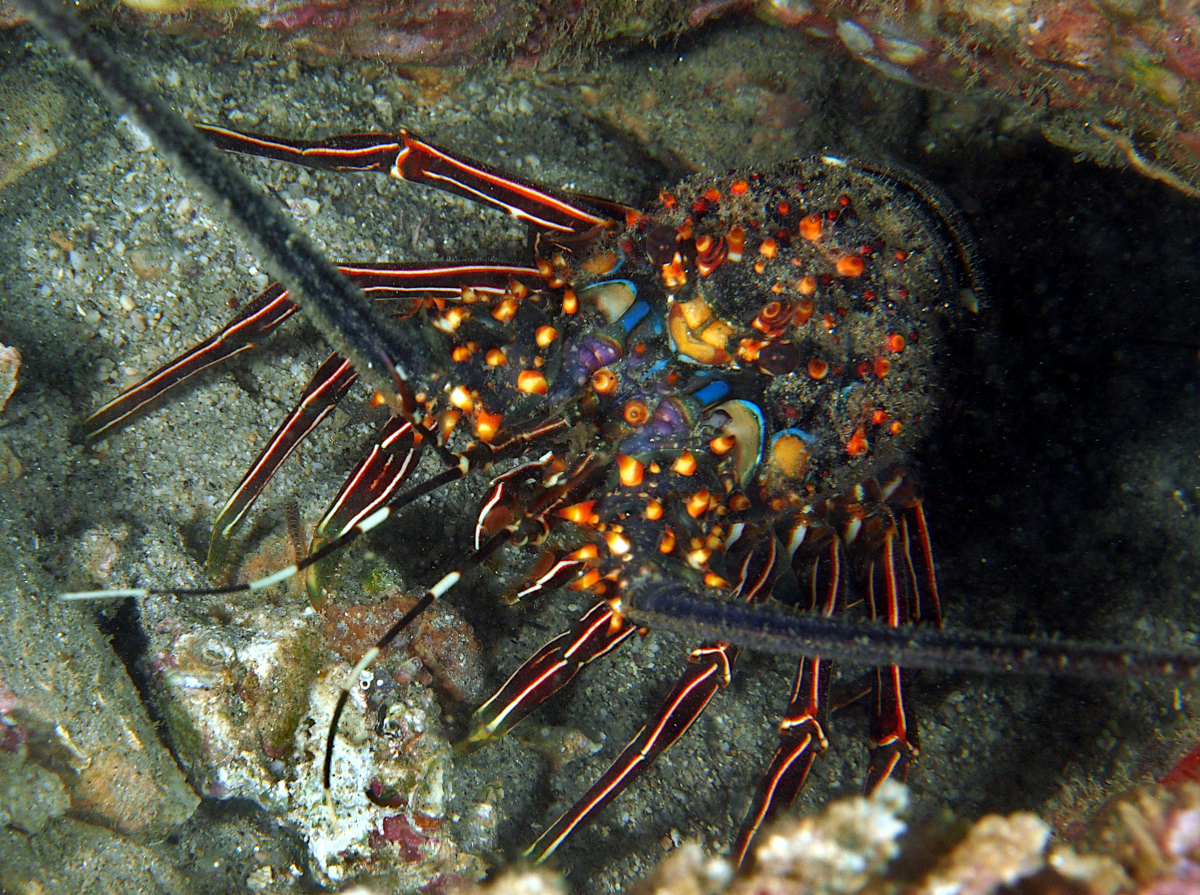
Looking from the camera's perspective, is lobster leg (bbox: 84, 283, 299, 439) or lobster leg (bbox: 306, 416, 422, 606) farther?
lobster leg (bbox: 84, 283, 299, 439)

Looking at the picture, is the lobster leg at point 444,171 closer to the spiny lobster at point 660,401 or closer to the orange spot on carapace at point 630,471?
the spiny lobster at point 660,401

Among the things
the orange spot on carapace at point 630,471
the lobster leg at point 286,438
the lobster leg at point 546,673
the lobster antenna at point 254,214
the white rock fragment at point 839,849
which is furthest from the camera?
the lobster leg at point 286,438

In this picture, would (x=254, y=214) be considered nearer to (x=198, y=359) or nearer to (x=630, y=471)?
(x=630, y=471)

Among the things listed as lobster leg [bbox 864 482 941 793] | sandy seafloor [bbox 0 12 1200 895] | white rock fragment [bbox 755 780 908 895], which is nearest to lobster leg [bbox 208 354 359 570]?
sandy seafloor [bbox 0 12 1200 895]

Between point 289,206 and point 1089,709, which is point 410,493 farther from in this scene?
point 1089,709

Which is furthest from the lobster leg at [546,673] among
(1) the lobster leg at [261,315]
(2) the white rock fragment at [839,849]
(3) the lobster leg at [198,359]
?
(3) the lobster leg at [198,359]

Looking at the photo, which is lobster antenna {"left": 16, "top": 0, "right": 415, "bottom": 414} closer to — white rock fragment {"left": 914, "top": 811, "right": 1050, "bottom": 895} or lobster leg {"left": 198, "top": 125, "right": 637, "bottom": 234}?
lobster leg {"left": 198, "top": 125, "right": 637, "bottom": 234}
